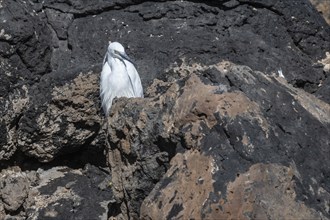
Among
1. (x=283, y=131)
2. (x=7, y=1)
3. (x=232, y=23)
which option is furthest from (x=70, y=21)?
(x=283, y=131)

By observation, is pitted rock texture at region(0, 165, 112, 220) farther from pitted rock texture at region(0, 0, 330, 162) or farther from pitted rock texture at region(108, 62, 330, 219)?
pitted rock texture at region(108, 62, 330, 219)

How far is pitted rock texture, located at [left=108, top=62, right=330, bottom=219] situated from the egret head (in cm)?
177

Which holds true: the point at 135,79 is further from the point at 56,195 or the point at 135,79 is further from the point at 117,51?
the point at 56,195

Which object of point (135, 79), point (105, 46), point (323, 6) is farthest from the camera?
point (323, 6)

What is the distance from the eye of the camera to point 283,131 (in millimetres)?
3910

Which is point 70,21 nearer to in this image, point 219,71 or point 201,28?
point 201,28

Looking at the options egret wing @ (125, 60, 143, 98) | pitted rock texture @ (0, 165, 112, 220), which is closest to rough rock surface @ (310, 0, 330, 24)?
egret wing @ (125, 60, 143, 98)

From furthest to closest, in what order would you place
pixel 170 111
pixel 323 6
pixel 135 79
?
pixel 323 6 < pixel 135 79 < pixel 170 111

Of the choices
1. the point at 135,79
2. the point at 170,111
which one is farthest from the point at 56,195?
the point at 170,111

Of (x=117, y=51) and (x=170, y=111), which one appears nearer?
(x=170, y=111)

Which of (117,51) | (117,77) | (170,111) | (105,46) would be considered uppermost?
(170,111)

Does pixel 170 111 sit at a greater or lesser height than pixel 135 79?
greater

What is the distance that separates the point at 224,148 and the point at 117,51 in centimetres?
243

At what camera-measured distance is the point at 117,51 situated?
6.09 metres
